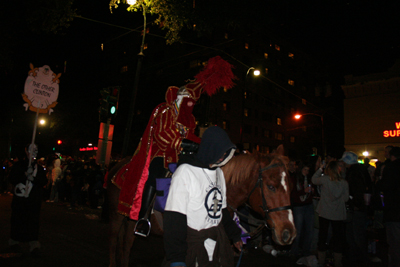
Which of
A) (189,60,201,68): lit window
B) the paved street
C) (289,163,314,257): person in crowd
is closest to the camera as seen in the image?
the paved street

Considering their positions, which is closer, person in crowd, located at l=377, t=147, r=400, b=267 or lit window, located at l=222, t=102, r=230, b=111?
person in crowd, located at l=377, t=147, r=400, b=267

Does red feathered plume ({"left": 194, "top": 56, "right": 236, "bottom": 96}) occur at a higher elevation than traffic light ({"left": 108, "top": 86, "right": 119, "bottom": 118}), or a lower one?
lower

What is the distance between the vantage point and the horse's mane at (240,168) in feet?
11.7

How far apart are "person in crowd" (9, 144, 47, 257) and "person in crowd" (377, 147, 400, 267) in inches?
259

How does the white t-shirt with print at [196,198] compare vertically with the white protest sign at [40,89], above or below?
below

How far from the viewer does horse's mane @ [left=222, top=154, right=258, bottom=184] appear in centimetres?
357

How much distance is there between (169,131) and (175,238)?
6.70ft

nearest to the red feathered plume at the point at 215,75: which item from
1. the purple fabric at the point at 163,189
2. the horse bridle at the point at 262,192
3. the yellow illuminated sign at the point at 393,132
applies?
the horse bridle at the point at 262,192

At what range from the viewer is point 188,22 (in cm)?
1033

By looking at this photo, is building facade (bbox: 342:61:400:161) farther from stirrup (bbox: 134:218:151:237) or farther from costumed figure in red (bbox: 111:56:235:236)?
stirrup (bbox: 134:218:151:237)

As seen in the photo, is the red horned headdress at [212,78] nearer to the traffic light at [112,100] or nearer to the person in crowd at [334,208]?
the person in crowd at [334,208]

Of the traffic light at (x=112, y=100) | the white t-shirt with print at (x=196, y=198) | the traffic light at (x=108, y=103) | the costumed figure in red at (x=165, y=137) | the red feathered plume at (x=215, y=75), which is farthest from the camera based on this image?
the traffic light at (x=112, y=100)

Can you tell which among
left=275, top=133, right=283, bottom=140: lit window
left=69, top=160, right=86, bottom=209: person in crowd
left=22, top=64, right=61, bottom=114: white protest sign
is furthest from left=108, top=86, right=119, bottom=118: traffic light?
left=275, top=133, right=283, bottom=140: lit window

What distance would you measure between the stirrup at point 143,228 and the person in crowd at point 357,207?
4.53 metres
